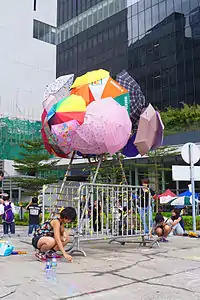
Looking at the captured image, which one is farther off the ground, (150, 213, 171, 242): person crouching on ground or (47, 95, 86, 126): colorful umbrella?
(47, 95, 86, 126): colorful umbrella

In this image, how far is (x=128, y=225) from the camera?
27.1ft

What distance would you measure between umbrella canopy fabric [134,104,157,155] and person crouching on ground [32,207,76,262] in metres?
2.83

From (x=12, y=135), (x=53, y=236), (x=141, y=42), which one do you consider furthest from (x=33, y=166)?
(x=53, y=236)

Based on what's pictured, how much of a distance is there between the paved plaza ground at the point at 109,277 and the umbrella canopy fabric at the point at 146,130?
2.38 meters

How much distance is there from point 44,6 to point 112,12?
8630 mm

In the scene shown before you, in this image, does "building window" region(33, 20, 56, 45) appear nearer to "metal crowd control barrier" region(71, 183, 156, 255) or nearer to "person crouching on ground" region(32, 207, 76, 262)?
"metal crowd control barrier" region(71, 183, 156, 255)

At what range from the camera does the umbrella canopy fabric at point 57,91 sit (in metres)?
8.27

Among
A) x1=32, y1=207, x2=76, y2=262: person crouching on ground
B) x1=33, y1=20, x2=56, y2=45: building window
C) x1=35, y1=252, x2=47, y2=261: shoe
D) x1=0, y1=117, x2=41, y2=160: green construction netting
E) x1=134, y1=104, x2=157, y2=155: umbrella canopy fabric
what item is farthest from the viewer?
x1=33, y1=20, x2=56, y2=45: building window

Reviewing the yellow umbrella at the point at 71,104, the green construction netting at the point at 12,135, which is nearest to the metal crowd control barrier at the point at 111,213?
the yellow umbrella at the point at 71,104

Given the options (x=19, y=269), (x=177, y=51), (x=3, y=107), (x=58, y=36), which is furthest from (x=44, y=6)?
(x=19, y=269)

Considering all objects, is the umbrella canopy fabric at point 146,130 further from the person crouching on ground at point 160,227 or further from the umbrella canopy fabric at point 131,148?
the person crouching on ground at point 160,227

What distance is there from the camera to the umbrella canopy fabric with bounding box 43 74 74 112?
8266mm

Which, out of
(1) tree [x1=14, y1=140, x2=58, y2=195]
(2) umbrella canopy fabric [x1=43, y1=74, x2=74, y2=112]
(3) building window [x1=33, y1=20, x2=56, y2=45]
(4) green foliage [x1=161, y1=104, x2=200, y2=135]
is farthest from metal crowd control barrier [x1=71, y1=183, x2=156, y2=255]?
(3) building window [x1=33, y1=20, x2=56, y2=45]

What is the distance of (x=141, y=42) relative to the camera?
41562 millimetres
